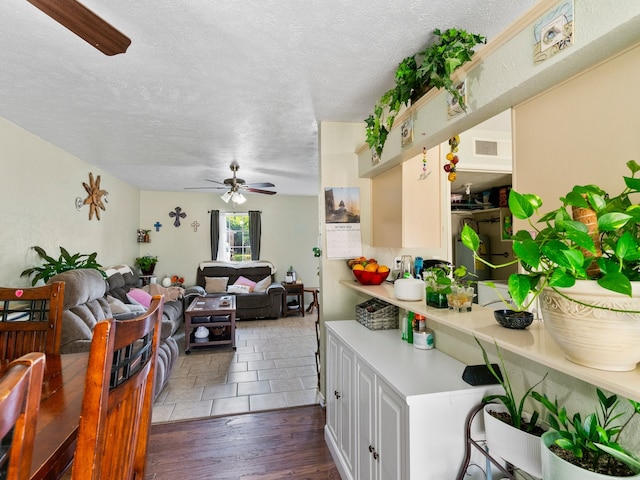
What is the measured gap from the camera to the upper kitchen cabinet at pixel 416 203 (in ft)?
7.14

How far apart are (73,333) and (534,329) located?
3064 millimetres

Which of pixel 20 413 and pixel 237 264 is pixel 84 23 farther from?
pixel 237 264

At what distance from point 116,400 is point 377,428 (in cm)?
110

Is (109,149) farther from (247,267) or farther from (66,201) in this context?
(247,267)

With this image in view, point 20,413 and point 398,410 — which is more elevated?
point 20,413

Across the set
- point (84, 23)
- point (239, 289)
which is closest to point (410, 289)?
point (84, 23)

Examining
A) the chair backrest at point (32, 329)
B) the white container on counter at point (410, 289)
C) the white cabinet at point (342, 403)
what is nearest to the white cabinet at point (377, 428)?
the white cabinet at point (342, 403)

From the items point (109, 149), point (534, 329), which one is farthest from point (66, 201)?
point (534, 329)

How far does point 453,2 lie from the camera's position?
1.39 meters

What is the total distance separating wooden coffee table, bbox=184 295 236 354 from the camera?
4.05 meters

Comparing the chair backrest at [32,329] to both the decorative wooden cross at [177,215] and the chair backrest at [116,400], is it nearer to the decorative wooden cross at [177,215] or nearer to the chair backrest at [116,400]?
the chair backrest at [116,400]

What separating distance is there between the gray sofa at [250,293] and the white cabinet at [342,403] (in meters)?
3.80

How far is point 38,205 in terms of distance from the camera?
10.7 feet

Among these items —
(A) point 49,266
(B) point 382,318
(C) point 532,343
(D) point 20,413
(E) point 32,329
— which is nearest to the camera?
(D) point 20,413
